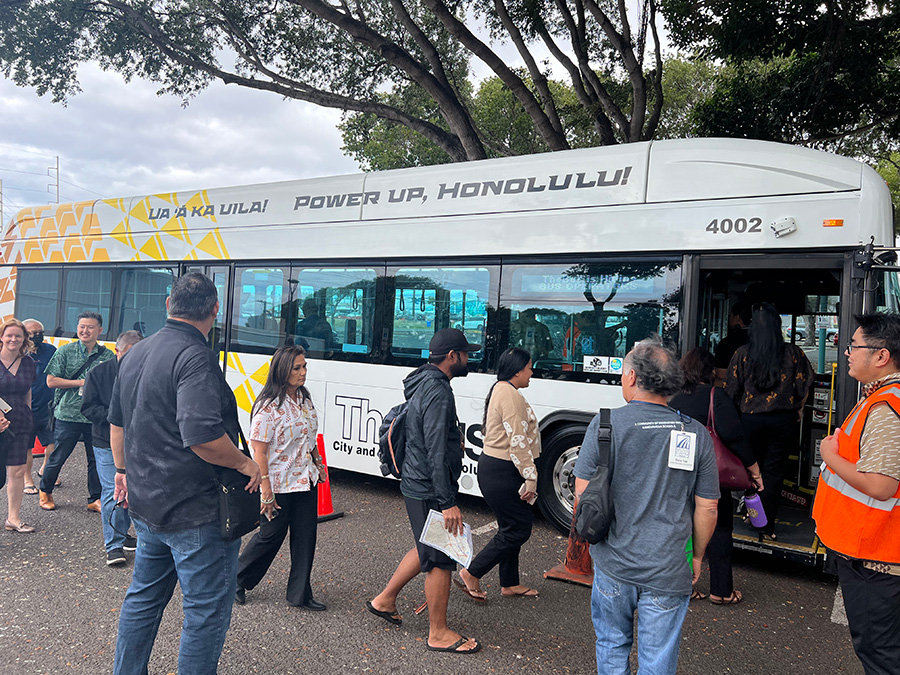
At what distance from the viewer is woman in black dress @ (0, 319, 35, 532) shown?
213 inches

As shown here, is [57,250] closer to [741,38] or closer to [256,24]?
[256,24]

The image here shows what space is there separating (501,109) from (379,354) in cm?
1600

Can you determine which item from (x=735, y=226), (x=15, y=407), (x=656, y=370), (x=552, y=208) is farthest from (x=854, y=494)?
(x=15, y=407)

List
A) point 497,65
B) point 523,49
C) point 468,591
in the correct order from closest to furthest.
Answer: point 468,591
point 497,65
point 523,49

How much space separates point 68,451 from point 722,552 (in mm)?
5507

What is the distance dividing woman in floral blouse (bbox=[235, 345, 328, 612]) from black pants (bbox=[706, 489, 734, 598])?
8.45 ft

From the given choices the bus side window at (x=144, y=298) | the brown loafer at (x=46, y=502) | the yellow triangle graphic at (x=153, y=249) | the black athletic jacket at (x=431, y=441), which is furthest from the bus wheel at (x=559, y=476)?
the yellow triangle graphic at (x=153, y=249)

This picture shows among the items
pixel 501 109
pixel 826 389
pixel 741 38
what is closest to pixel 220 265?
pixel 826 389

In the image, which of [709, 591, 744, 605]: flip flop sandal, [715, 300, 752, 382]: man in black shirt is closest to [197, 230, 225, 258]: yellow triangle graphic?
[715, 300, 752, 382]: man in black shirt

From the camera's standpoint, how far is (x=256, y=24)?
1318 centimetres

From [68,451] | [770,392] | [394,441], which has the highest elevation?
[770,392]

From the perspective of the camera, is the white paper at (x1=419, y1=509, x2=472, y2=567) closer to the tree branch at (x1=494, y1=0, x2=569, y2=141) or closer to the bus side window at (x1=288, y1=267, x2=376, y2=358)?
the bus side window at (x1=288, y1=267, x2=376, y2=358)

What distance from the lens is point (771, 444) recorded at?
5184 mm

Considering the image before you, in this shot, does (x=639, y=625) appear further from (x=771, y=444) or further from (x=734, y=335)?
(x=734, y=335)
